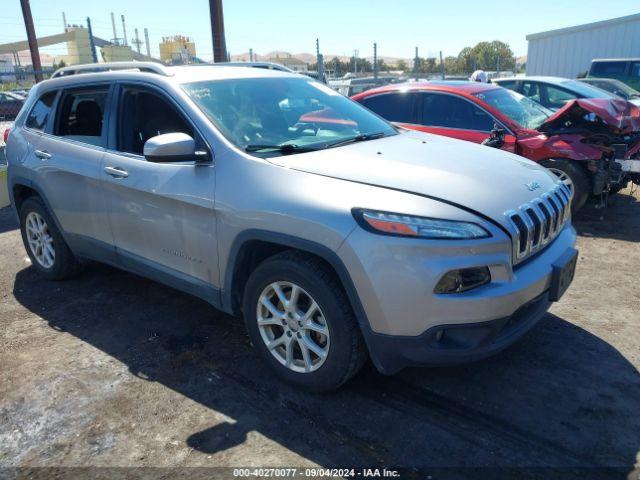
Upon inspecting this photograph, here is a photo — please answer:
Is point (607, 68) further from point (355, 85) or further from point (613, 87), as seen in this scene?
point (355, 85)

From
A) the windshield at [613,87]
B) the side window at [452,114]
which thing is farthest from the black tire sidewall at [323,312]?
the windshield at [613,87]

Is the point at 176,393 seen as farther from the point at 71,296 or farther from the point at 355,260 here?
the point at 71,296

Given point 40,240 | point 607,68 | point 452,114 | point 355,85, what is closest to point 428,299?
point 40,240

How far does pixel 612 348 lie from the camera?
11.4 ft

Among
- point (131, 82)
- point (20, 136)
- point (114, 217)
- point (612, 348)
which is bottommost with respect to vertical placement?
point (612, 348)

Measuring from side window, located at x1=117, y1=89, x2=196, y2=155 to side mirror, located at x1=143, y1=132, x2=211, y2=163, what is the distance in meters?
0.53

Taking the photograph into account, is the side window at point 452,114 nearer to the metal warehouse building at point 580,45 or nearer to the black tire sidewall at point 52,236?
the black tire sidewall at point 52,236

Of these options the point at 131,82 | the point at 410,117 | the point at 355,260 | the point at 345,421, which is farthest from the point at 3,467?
the point at 410,117

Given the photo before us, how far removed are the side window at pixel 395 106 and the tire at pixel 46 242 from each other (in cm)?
429

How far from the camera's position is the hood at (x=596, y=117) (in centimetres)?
597

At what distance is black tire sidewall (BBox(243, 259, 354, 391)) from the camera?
2.73 m

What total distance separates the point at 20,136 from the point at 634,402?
16.5 feet

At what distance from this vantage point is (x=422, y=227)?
2.53 m

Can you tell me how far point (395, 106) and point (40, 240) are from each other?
15.3 feet
